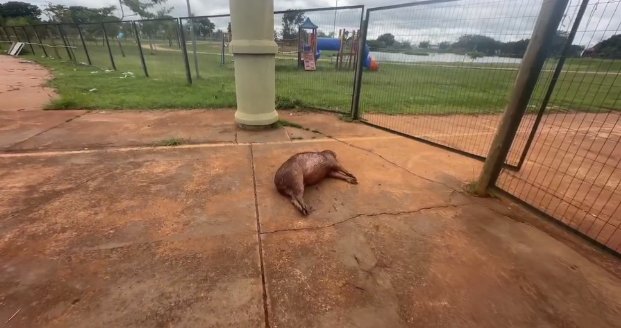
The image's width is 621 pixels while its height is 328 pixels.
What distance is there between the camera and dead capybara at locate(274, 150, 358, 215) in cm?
258

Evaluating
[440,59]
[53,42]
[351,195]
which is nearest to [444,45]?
[440,59]

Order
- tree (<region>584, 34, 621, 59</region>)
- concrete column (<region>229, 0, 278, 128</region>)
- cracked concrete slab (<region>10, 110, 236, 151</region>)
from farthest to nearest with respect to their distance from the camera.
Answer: concrete column (<region>229, 0, 278, 128</region>) → cracked concrete slab (<region>10, 110, 236, 151</region>) → tree (<region>584, 34, 621, 59</region>)

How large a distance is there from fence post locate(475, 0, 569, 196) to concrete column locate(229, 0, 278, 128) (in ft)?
10.4

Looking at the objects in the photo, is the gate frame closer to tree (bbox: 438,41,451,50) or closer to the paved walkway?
tree (bbox: 438,41,451,50)

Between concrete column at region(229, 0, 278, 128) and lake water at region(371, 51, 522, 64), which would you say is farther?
concrete column at region(229, 0, 278, 128)

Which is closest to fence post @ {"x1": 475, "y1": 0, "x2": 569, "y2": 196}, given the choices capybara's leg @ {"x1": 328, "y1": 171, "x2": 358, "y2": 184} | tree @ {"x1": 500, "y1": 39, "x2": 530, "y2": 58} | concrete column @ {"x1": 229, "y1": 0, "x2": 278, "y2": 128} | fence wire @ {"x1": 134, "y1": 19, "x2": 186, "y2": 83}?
tree @ {"x1": 500, "y1": 39, "x2": 530, "y2": 58}

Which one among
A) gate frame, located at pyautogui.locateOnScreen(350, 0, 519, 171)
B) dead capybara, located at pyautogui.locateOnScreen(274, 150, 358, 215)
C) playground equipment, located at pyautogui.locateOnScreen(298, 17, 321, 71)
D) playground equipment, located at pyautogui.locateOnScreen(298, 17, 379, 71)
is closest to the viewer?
dead capybara, located at pyautogui.locateOnScreen(274, 150, 358, 215)

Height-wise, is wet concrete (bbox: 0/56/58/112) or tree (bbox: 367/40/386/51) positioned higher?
tree (bbox: 367/40/386/51)

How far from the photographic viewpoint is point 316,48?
13.9m

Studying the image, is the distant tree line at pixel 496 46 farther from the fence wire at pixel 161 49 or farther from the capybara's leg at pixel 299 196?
the fence wire at pixel 161 49

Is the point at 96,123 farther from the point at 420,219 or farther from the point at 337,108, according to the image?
the point at 420,219

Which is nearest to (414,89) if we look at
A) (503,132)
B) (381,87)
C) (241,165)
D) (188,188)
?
(381,87)

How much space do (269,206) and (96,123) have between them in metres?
4.01

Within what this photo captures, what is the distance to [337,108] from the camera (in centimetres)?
627
